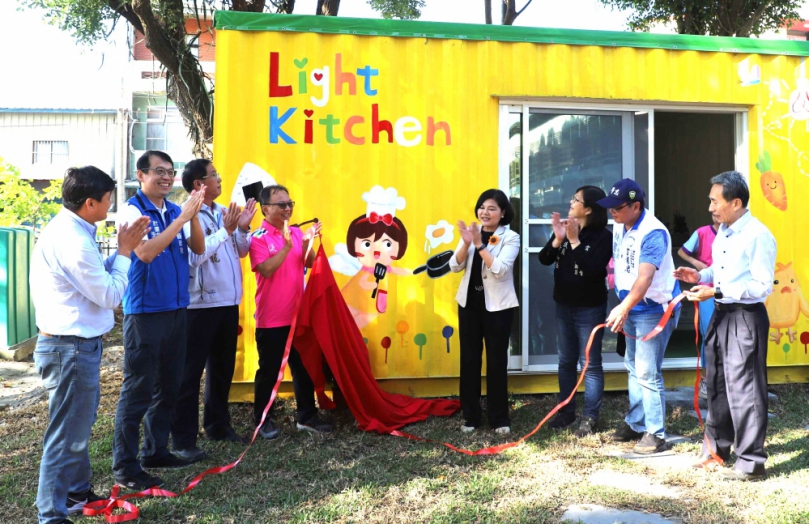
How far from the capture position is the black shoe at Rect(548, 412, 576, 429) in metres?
4.86

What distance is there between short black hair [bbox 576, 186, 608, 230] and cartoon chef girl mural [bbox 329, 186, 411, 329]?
1.58m

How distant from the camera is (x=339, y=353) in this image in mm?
4957

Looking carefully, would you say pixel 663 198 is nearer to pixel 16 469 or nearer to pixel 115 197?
pixel 16 469

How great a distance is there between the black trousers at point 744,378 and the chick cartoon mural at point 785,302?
7.87 ft

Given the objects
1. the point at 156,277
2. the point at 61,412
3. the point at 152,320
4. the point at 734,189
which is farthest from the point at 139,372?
the point at 734,189

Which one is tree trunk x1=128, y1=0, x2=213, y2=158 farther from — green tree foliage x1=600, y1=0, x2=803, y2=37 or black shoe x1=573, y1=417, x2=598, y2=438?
green tree foliage x1=600, y1=0, x2=803, y2=37

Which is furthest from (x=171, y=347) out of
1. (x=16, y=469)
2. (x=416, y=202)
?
(x=416, y=202)

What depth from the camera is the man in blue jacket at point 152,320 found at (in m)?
3.57

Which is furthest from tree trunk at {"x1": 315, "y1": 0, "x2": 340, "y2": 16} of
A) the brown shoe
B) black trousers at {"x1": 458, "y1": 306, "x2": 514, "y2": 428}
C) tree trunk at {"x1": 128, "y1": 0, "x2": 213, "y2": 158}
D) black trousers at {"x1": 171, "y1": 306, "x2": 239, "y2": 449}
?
the brown shoe

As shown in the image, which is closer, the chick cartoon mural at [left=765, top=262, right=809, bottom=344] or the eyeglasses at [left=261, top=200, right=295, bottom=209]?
the eyeglasses at [left=261, top=200, right=295, bottom=209]

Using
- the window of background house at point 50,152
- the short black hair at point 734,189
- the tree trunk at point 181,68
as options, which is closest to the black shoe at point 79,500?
the short black hair at point 734,189

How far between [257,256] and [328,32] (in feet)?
6.85

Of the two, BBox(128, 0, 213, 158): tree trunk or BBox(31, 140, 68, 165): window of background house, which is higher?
BBox(31, 140, 68, 165): window of background house

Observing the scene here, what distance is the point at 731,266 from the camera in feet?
12.4
